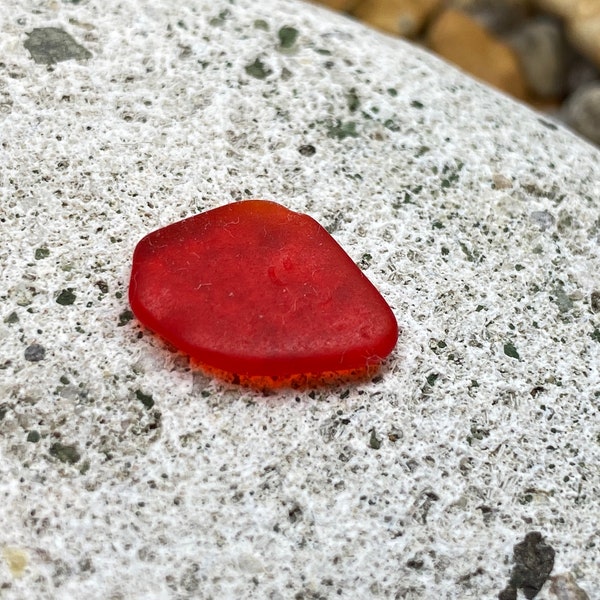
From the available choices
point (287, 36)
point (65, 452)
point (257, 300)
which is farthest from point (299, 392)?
point (287, 36)

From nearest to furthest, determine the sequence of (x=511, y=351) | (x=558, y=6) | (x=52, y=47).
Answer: (x=511, y=351) < (x=52, y=47) < (x=558, y=6)

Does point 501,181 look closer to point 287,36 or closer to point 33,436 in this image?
point 287,36

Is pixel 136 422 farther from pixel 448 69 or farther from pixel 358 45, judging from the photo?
pixel 448 69

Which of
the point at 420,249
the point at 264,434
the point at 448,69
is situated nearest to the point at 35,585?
the point at 264,434

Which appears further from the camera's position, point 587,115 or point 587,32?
point 587,32

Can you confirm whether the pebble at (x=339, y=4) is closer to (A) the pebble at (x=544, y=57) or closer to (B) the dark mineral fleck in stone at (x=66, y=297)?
(A) the pebble at (x=544, y=57)

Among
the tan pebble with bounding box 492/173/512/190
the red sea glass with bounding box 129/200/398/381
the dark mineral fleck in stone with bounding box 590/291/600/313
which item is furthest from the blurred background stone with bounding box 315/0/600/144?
the red sea glass with bounding box 129/200/398/381
